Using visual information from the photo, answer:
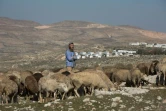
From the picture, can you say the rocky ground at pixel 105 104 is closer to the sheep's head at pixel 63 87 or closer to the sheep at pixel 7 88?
the sheep's head at pixel 63 87

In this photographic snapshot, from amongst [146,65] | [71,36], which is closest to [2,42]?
[71,36]

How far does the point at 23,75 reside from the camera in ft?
73.9

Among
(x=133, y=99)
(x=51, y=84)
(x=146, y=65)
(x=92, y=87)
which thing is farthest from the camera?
(x=146, y=65)

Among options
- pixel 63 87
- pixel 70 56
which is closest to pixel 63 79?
pixel 63 87

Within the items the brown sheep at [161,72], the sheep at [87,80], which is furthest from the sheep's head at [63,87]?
the brown sheep at [161,72]

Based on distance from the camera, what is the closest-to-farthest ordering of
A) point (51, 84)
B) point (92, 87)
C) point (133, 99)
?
point (133, 99) → point (51, 84) → point (92, 87)

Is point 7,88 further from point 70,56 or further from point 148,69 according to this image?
point 148,69

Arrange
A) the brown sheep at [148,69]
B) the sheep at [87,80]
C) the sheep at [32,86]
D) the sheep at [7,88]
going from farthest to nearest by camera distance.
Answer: the brown sheep at [148,69]
the sheep at [32,86]
the sheep at [87,80]
the sheep at [7,88]

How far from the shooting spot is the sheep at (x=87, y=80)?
57.0ft

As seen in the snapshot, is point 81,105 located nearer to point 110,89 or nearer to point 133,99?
point 133,99

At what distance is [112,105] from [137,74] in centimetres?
891

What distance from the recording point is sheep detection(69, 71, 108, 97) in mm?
17359

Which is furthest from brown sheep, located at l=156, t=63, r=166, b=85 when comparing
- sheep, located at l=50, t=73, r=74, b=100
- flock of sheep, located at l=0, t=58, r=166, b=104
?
sheep, located at l=50, t=73, r=74, b=100

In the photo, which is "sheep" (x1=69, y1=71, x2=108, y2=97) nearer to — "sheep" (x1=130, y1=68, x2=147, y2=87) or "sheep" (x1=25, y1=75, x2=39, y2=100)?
"sheep" (x1=25, y1=75, x2=39, y2=100)
